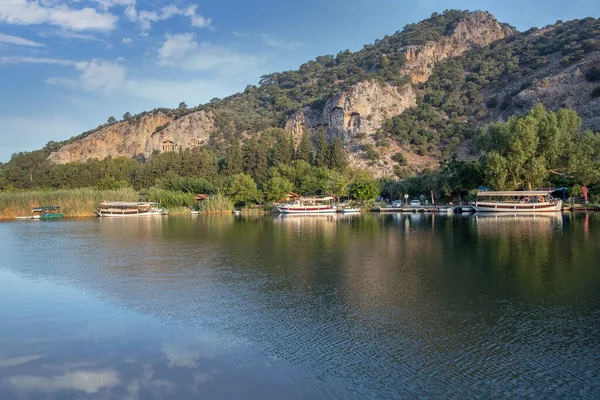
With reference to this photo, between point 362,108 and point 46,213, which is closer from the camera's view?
point 46,213

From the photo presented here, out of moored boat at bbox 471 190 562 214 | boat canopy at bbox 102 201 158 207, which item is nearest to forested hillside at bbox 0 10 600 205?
moored boat at bbox 471 190 562 214

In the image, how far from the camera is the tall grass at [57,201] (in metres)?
66.0

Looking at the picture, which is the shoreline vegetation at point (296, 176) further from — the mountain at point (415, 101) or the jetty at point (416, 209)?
the mountain at point (415, 101)

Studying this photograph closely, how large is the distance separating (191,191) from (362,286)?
7198 cm

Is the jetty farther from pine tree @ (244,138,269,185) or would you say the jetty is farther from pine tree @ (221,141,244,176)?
pine tree @ (221,141,244,176)

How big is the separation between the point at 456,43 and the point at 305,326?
496ft

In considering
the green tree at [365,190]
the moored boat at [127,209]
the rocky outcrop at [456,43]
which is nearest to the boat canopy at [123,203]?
the moored boat at [127,209]

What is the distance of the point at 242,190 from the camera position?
77.9 metres

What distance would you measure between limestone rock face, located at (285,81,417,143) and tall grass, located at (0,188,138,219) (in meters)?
60.9

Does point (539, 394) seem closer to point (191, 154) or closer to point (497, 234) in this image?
point (497, 234)

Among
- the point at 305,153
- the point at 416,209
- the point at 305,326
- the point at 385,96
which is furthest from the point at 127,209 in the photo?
the point at 385,96

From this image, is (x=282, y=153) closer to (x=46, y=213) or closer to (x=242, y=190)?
(x=242, y=190)

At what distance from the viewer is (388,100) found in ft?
403

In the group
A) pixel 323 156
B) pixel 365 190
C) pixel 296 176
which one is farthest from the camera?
pixel 323 156
